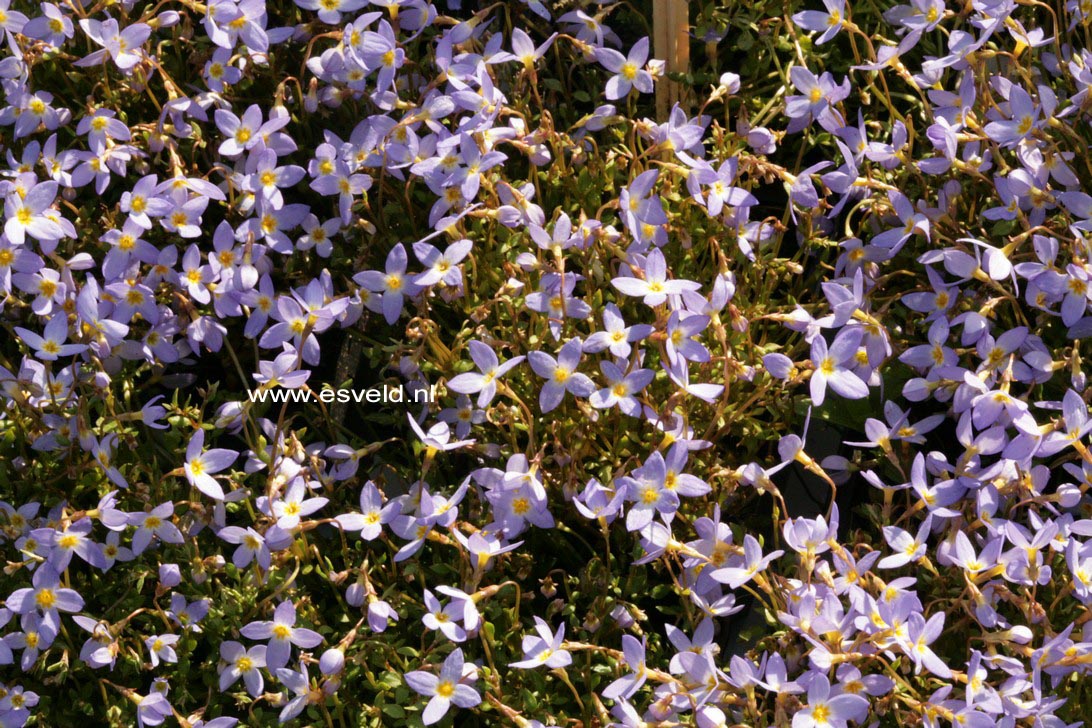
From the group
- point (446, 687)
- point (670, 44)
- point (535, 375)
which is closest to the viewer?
point (446, 687)

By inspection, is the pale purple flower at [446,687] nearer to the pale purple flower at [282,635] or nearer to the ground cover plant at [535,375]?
the ground cover plant at [535,375]

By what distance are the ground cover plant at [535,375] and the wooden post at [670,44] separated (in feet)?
0.10

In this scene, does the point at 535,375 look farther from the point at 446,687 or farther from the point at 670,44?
the point at 670,44

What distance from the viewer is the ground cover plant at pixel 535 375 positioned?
169 cm

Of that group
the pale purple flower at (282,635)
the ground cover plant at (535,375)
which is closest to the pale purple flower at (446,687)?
the ground cover plant at (535,375)

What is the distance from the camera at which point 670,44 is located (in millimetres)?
2098

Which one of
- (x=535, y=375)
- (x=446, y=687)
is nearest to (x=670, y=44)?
(x=535, y=375)

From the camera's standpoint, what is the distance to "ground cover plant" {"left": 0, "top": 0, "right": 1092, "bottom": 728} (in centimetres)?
169

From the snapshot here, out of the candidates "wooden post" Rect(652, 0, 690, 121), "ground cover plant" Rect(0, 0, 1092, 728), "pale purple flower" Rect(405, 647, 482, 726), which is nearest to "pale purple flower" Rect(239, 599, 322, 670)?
"ground cover plant" Rect(0, 0, 1092, 728)

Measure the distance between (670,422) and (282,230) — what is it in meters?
0.73

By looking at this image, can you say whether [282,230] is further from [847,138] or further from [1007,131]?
[1007,131]

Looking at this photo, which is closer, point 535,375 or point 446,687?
point 446,687

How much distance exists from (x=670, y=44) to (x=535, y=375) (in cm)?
63

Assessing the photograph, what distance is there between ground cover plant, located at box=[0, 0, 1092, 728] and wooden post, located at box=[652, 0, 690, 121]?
3 cm
